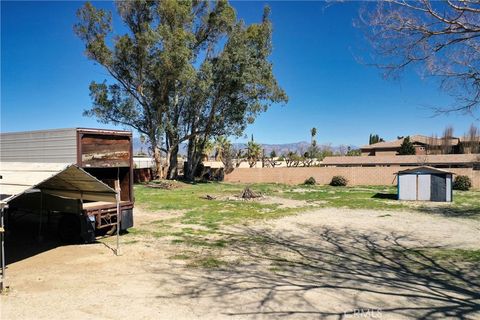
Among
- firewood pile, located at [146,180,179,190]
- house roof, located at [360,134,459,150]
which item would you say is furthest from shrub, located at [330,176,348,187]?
house roof, located at [360,134,459,150]

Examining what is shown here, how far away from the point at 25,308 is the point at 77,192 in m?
4.63

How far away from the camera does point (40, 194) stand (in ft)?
36.8

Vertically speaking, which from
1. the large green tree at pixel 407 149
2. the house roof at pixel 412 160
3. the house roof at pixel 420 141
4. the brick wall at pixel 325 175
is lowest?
the brick wall at pixel 325 175

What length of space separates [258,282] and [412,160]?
4479cm

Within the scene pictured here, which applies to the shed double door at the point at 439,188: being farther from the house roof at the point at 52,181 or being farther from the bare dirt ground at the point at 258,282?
the house roof at the point at 52,181

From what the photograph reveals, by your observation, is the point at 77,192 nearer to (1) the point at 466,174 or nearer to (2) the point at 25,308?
(2) the point at 25,308

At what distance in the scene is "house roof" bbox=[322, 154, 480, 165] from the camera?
137ft

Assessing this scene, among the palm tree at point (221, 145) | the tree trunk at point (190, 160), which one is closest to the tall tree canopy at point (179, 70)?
the tree trunk at point (190, 160)

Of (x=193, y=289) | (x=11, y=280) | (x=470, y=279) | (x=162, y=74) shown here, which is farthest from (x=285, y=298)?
(x=162, y=74)

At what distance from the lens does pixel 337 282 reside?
736 cm

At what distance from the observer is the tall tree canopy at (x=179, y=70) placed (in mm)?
30859

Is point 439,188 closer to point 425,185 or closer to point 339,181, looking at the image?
point 425,185

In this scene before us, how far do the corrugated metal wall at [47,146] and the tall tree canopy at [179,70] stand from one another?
2016cm

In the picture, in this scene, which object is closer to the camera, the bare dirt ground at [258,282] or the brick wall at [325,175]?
the bare dirt ground at [258,282]
